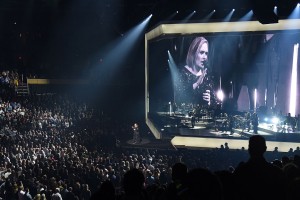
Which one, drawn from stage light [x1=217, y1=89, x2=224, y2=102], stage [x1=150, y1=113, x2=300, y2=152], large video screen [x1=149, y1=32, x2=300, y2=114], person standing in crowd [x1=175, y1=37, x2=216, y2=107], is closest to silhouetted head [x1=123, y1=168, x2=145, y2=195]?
stage [x1=150, y1=113, x2=300, y2=152]

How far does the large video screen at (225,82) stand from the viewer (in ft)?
68.3

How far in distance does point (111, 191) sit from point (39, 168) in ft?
34.2

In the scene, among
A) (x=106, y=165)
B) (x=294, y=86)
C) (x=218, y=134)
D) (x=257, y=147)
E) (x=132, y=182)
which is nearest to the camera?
(x=132, y=182)

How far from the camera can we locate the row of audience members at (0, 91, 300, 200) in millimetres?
2863

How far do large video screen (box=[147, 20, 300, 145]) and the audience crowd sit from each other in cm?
387

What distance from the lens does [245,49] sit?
23844 mm

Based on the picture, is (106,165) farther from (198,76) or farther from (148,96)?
(148,96)

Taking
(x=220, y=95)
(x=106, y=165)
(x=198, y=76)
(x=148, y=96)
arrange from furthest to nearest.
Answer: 1. (x=148, y=96)
2. (x=198, y=76)
3. (x=220, y=95)
4. (x=106, y=165)

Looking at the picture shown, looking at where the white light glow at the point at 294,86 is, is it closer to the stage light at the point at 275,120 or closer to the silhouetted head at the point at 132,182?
the stage light at the point at 275,120

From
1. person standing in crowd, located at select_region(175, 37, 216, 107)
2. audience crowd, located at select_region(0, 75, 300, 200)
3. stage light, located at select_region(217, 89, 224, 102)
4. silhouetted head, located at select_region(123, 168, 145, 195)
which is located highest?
person standing in crowd, located at select_region(175, 37, 216, 107)

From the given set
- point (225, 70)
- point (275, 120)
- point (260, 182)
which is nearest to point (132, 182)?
point (260, 182)

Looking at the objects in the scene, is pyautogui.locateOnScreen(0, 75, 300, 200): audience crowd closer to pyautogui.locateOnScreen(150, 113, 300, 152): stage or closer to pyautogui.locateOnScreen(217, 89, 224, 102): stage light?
pyautogui.locateOnScreen(150, 113, 300, 152): stage

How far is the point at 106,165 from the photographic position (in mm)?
13008

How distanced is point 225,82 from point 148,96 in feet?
19.5
